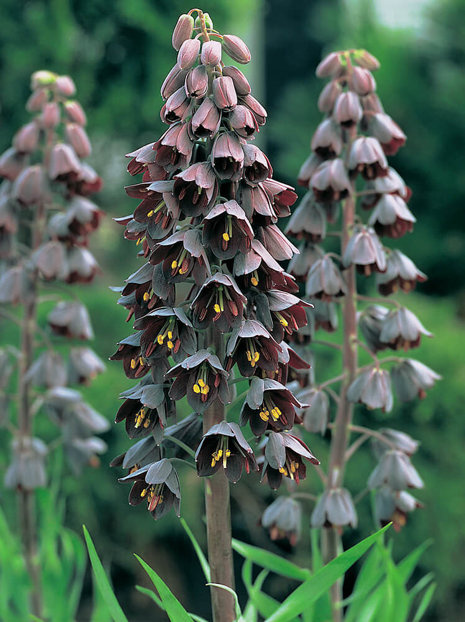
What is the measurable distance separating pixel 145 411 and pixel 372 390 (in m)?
0.55

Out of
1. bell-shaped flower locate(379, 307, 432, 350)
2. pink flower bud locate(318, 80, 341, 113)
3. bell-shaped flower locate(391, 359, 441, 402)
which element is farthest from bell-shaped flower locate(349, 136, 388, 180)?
bell-shaped flower locate(391, 359, 441, 402)

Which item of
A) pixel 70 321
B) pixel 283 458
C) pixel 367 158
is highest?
pixel 367 158

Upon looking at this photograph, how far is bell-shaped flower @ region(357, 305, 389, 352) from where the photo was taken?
5.26ft

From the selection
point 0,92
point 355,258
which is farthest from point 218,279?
point 0,92

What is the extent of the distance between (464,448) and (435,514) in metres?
0.26

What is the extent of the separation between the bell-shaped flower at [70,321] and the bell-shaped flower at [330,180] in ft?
2.32

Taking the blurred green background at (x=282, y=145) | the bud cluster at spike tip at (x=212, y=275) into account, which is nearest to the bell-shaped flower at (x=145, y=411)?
the bud cluster at spike tip at (x=212, y=275)

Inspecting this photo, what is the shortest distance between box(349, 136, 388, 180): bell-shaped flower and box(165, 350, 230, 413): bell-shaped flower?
613mm

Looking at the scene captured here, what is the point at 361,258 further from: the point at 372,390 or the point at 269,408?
the point at 269,408

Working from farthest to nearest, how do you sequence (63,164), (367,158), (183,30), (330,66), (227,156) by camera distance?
1. (63,164)
2. (330,66)
3. (367,158)
4. (183,30)
5. (227,156)

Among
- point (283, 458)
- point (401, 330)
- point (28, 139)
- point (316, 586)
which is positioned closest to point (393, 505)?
point (401, 330)

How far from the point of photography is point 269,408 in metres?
1.11

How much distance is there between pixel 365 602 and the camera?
1.73 m

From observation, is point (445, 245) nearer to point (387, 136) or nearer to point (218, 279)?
point (387, 136)
